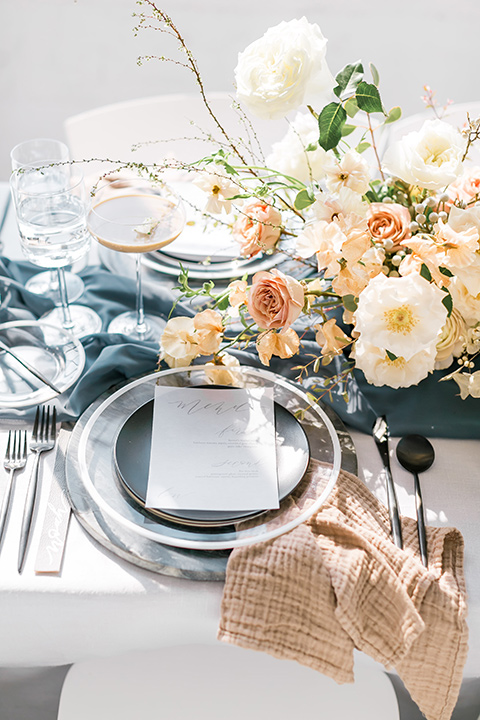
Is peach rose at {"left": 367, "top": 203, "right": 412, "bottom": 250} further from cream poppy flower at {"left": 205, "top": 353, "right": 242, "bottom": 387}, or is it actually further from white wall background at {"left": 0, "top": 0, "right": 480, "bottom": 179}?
white wall background at {"left": 0, "top": 0, "right": 480, "bottom": 179}

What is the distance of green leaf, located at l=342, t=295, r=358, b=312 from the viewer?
0.86m

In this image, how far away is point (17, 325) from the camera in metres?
1.06

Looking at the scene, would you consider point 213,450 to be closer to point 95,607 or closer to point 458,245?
point 95,607

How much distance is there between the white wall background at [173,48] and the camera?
124 inches

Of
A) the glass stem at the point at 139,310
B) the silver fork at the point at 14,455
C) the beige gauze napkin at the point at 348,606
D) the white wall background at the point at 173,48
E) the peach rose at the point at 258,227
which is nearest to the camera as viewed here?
the beige gauze napkin at the point at 348,606

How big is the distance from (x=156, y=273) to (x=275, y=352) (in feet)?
1.24

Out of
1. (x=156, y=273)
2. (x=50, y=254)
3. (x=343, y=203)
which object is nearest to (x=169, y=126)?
(x=156, y=273)

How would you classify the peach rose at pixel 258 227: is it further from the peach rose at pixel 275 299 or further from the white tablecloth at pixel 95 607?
the white tablecloth at pixel 95 607

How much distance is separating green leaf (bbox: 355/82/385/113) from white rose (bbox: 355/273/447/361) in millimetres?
239

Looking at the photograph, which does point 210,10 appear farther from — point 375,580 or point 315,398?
point 375,580

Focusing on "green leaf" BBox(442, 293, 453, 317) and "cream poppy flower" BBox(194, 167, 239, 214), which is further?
"cream poppy flower" BBox(194, 167, 239, 214)

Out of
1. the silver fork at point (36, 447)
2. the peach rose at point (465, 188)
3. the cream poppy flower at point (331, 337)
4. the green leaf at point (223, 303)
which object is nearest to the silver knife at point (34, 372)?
the silver fork at point (36, 447)

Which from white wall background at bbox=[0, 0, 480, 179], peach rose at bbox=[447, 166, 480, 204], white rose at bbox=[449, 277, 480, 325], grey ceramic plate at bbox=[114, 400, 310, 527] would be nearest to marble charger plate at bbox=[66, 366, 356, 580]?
grey ceramic plate at bbox=[114, 400, 310, 527]

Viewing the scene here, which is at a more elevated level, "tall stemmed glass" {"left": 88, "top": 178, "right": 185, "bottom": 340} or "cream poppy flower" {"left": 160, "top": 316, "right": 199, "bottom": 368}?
"tall stemmed glass" {"left": 88, "top": 178, "right": 185, "bottom": 340}
